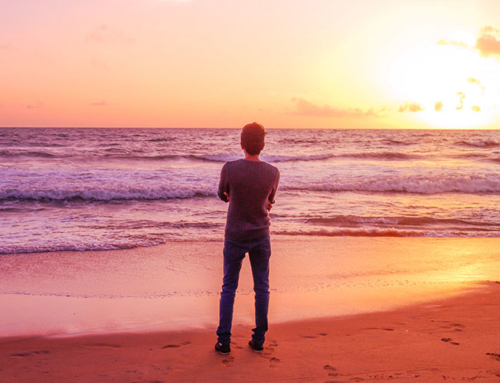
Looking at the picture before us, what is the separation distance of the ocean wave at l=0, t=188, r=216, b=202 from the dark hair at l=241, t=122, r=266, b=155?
37.7 feet

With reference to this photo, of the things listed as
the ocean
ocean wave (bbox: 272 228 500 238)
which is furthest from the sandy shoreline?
ocean wave (bbox: 272 228 500 238)

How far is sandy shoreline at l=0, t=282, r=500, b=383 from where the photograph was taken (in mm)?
3146

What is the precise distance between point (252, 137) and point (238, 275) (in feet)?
3.60

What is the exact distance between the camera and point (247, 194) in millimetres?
3416

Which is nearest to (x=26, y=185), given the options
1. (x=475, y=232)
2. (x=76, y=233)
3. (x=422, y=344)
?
(x=76, y=233)

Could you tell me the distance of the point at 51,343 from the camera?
3.73m

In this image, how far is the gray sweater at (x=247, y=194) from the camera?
11.1 ft

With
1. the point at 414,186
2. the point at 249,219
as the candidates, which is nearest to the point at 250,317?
the point at 249,219

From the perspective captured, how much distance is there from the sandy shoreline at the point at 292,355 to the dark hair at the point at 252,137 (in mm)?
1600

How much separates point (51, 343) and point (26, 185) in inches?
553

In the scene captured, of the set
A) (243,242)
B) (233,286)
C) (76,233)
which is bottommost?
(76,233)

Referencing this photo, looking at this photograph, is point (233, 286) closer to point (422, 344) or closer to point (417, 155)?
point (422, 344)

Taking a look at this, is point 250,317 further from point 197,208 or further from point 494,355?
point 197,208

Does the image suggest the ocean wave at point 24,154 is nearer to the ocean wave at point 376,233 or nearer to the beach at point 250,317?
the ocean wave at point 376,233
